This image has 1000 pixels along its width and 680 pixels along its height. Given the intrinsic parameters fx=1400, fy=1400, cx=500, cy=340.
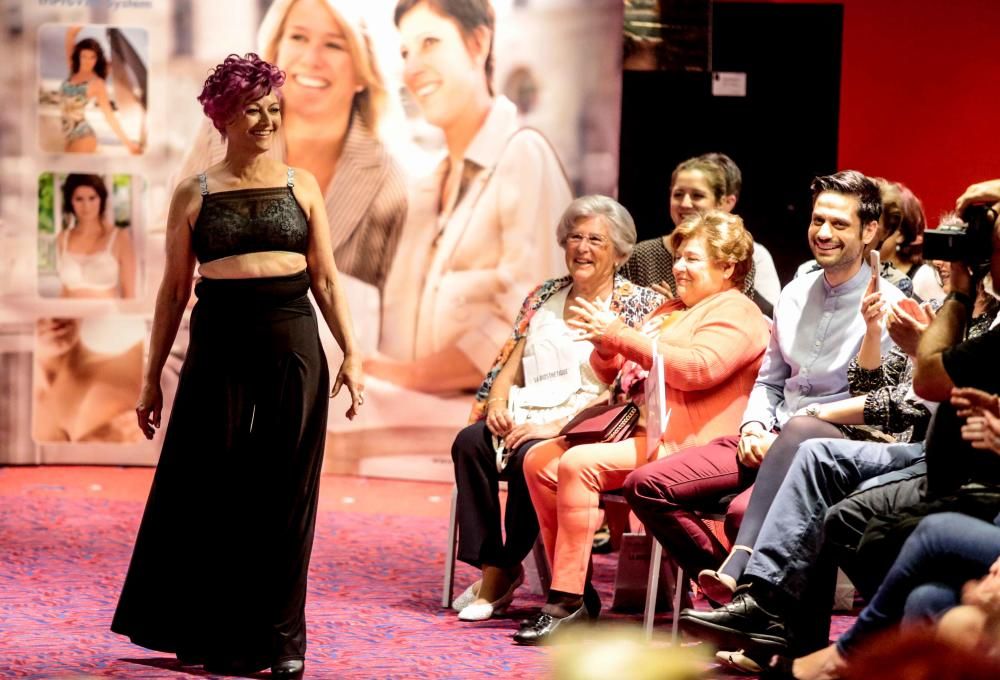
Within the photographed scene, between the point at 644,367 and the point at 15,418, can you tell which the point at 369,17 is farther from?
the point at 644,367

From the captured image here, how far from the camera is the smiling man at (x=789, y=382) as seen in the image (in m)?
3.71

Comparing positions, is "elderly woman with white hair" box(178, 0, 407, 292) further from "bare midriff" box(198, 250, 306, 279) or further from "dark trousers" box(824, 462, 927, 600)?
"dark trousers" box(824, 462, 927, 600)

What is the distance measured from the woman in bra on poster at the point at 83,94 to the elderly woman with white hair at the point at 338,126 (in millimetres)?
441

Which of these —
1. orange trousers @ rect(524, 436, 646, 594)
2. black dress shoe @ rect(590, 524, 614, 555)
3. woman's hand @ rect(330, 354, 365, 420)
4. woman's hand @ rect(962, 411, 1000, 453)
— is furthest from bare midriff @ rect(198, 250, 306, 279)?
black dress shoe @ rect(590, 524, 614, 555)

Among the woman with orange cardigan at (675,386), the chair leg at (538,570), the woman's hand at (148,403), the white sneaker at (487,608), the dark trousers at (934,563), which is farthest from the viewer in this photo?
the chair leg at (538,570)

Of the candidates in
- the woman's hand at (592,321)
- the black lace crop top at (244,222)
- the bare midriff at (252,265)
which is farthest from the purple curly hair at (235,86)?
the woman's hand at (592,321)

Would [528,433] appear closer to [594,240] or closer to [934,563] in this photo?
[594,240]

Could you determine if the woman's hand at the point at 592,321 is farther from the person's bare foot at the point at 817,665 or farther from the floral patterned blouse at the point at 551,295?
the person's bare foot at the point at 817,665

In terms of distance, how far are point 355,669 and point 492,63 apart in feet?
12.0

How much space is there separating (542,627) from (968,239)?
1.63m

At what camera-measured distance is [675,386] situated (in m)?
3.94

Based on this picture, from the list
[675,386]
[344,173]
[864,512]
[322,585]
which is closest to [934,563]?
[864,512]

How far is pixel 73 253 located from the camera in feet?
21.9

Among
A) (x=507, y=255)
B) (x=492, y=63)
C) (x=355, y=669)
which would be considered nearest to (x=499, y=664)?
(x=355, y=669)
